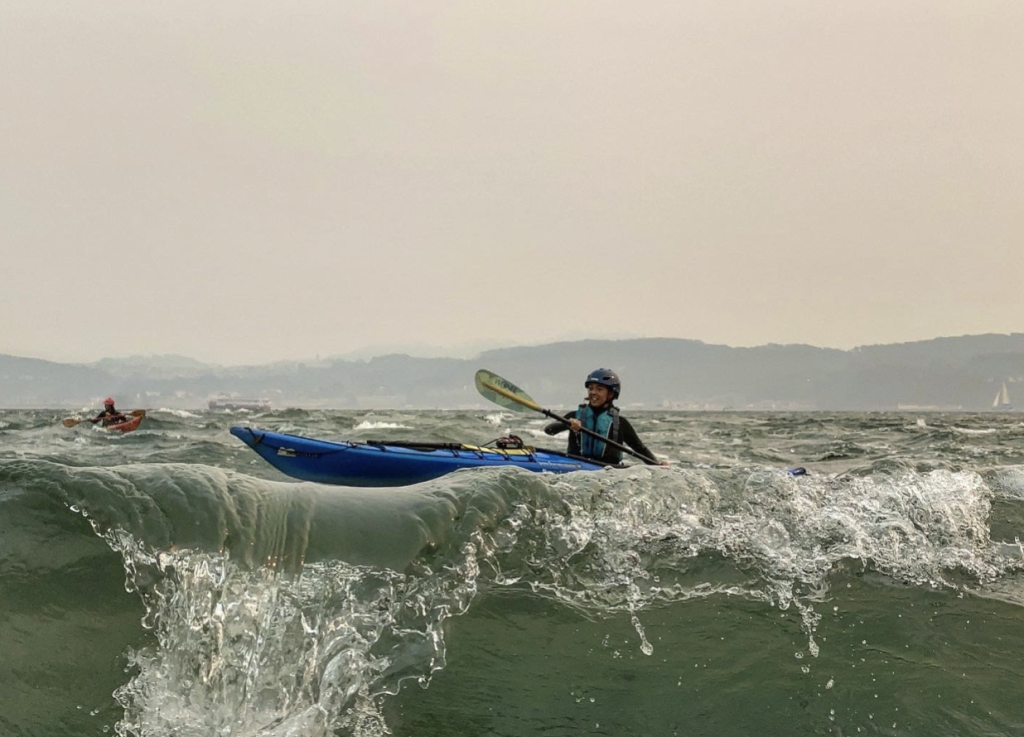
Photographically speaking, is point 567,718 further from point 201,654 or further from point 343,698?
point 201,654

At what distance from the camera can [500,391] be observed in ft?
38.1

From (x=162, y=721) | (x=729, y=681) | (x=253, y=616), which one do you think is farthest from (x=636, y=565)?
(x=162, y=721)

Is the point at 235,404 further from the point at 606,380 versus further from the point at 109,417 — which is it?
the point at 606,380

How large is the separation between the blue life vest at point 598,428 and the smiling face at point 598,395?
0.13 m

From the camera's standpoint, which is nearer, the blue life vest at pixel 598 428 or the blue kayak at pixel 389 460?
the blue kayak at pixel 389 460

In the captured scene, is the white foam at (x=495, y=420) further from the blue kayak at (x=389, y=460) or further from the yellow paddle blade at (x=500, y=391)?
the blue kayak at (x=389, y=460)

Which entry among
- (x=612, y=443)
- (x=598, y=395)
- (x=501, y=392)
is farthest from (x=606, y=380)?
(x=501, y=392)

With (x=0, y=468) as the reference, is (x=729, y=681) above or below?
below

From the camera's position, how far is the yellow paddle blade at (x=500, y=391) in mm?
11422

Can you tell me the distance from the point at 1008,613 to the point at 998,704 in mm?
1175

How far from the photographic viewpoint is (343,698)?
3324 mm

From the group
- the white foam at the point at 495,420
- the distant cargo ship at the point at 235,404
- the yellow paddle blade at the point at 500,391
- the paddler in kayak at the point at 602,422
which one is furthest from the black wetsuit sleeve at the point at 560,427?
the distant cargo ship at the point at 235,404

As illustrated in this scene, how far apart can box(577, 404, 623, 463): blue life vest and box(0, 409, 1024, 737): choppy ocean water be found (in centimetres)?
431

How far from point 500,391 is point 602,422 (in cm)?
224
